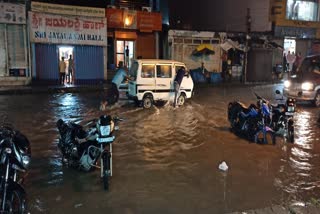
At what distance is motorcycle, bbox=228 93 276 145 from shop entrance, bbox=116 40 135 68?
595 inches

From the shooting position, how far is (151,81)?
14.3 meters

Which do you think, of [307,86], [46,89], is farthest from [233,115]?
[46,89]

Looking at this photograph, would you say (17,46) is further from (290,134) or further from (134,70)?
(290,134)

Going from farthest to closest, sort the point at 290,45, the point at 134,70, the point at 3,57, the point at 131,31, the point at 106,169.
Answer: the point at 290,45 → the point at 131,31 → the point at 3,57 → the point at 134,70 → the point at 106,169

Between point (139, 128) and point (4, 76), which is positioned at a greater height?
point (4, 76)

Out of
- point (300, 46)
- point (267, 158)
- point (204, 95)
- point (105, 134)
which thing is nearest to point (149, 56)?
point (204, 95)

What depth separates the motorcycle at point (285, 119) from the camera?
31.0 feet

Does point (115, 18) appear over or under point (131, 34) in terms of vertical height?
over

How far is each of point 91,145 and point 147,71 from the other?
804cm

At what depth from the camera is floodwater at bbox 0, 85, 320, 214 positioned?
5520mm

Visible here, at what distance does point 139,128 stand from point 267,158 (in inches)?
163

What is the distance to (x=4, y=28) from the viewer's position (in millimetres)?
19641

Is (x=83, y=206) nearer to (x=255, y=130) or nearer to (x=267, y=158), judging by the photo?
(x=267, y=158)

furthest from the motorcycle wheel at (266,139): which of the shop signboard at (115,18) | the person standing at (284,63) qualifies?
the person standing at (284,63)
